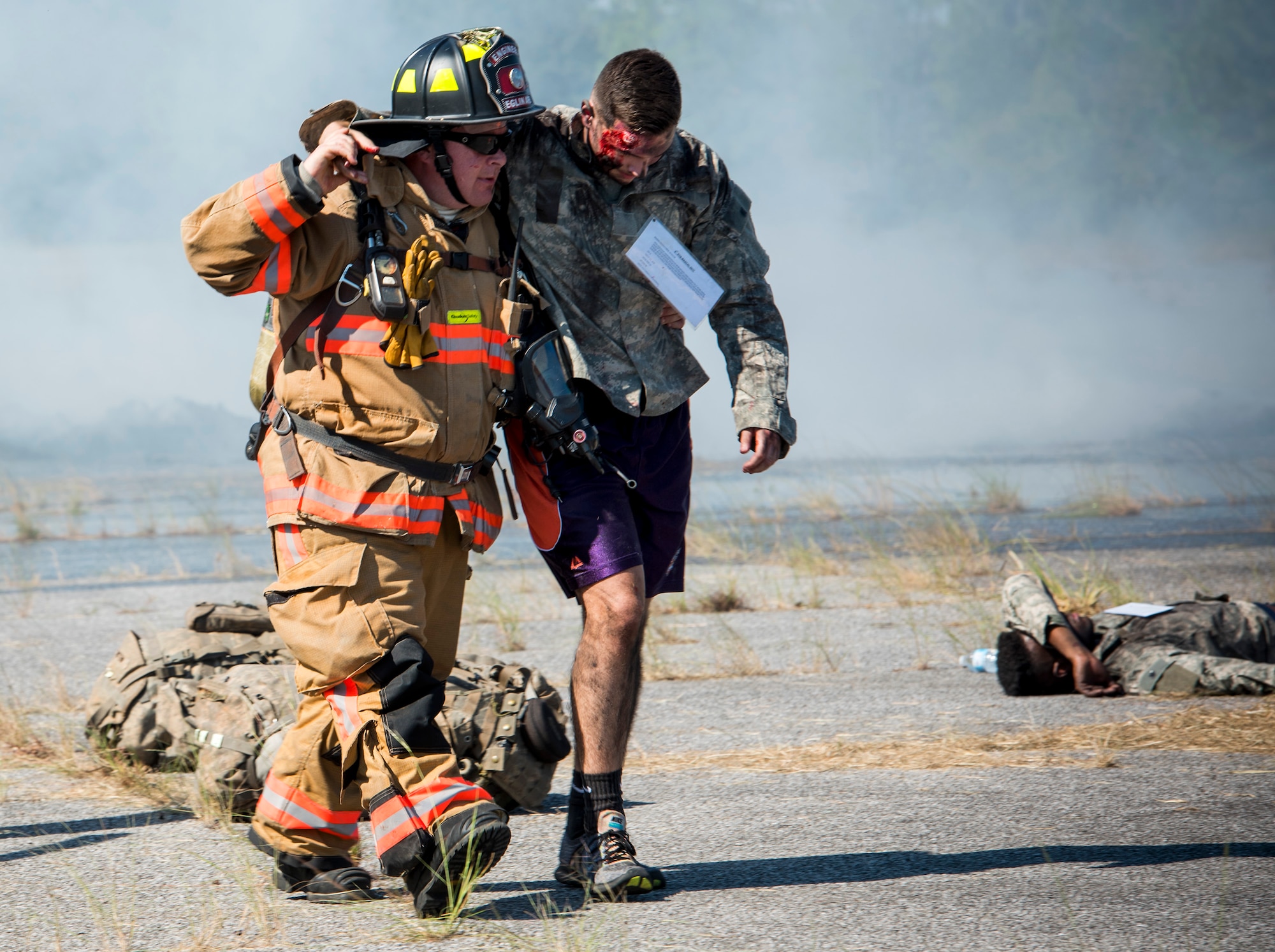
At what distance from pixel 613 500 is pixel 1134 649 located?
426 centimetres

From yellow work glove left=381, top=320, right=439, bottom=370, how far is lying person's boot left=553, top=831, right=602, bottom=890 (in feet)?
4.83

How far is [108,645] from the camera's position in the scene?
933cm

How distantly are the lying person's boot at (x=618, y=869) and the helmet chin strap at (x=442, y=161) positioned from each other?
6.12 feet

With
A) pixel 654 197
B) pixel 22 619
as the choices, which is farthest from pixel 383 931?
pixel 22 619

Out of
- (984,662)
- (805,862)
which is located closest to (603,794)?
(805,862)

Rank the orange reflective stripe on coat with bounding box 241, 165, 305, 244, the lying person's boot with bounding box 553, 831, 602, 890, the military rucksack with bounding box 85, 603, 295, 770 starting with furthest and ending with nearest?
1. the military rucksack with bounding box 85, 603, 295, 770
2. the lying person's boot with bounding box 553, 831, 602, 890
3. the orange reflective stripe on coat with bounding box 241, 165, 305, 244

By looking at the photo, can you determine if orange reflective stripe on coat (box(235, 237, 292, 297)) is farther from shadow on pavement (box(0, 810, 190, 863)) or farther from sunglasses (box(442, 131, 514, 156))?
shadow on pavement (box(0, 810, 190, 863))

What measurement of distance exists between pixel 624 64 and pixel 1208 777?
347cm

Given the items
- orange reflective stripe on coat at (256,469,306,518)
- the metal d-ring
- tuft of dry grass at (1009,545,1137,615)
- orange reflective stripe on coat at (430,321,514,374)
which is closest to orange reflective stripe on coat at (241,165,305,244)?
the metal d-ring

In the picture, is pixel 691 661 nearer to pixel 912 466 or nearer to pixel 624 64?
pixel 624 64

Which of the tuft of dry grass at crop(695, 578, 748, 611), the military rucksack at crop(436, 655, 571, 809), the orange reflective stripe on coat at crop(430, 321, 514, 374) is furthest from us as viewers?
the tuft of dry grass at crop(695, 578, 748, 611)

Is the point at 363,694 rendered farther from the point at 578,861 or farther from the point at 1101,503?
the point at 1101,503

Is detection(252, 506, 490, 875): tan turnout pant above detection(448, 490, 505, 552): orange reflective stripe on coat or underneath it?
underneath

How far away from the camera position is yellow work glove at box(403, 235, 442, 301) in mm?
3283
